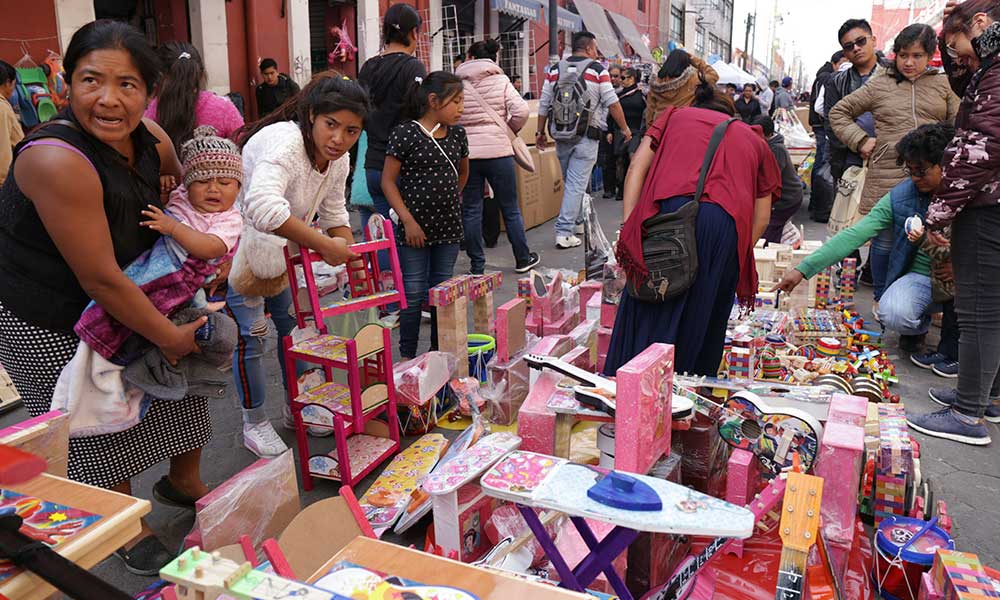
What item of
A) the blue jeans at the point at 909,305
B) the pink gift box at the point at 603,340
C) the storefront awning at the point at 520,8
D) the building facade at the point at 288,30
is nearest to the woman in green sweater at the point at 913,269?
the blue jeans at the point at 909,305

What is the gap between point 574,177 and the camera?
670 cm

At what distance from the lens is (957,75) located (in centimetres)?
291

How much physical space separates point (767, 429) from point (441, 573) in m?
1.06

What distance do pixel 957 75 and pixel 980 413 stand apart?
4.71 feet

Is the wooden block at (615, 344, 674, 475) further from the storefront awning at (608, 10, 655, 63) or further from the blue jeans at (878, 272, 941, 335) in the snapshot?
the storefront awning at (608, 10, 655, 63)

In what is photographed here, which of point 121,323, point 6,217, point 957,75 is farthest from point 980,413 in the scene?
point 6,217

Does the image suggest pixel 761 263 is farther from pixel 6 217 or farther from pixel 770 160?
pixel 6 217

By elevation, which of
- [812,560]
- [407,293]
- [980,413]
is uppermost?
[407,293]

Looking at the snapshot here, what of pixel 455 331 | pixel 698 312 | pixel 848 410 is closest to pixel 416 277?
pixel 455 331

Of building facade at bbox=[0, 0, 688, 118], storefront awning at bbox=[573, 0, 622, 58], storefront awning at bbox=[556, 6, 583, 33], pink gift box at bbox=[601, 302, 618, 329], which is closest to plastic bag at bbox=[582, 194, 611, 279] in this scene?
pink gift box at bbox=[601, 302, 618, 329]

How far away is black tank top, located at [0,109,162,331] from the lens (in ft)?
6.05

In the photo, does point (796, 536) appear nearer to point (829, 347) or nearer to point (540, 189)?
point (829, 347)

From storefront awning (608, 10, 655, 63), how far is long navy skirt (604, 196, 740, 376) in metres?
19.7

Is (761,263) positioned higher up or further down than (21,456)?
further down
